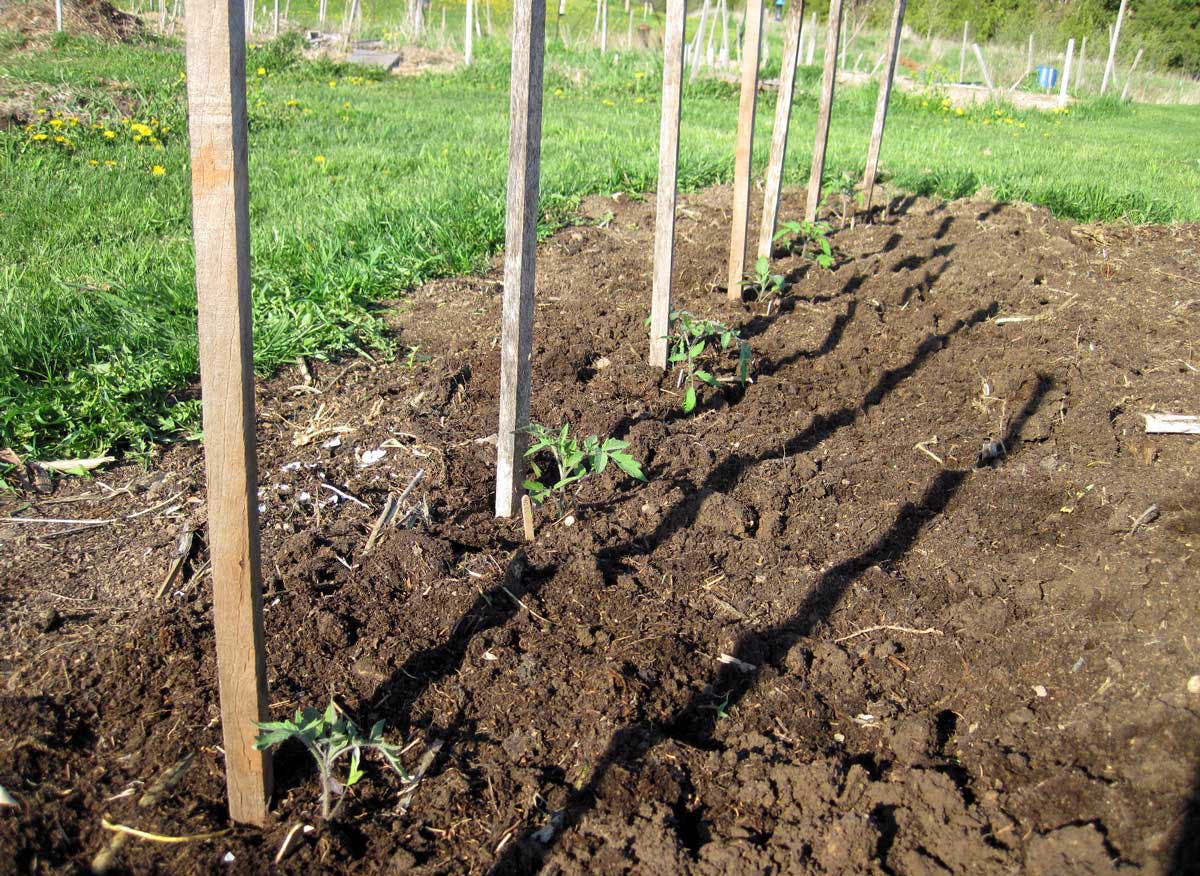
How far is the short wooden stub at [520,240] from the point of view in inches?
104

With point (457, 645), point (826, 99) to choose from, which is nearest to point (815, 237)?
point (826, 99)

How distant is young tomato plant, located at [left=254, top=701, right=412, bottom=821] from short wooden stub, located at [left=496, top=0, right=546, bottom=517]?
1161mm

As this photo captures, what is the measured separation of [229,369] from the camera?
1690 millimetres

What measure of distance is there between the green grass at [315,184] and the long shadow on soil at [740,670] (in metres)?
2.34

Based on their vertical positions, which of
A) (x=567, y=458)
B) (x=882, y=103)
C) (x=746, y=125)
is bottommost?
(x=567, y=458)

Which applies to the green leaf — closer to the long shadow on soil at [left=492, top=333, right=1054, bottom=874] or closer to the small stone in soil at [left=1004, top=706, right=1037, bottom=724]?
the long shadow on soil at [left=492, top=333, right=1054, bottom=874]

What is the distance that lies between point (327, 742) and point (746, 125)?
3.72 m

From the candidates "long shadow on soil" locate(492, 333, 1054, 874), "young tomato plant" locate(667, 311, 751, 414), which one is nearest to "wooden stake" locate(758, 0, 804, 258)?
"young tomato plant" locate(667, 311, 751, 414)

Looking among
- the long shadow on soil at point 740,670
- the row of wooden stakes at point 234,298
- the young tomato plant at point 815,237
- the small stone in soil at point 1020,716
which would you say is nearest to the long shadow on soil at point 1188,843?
the small stone in soil at point 1020,716

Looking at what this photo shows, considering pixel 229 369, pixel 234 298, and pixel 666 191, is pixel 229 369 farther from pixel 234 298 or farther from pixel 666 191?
pixel 666 191

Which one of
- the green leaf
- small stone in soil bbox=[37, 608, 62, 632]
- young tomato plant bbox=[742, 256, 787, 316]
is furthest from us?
young tomato plant bbox=[742, 256, 787, 316]

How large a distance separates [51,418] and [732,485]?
2594 millimetres

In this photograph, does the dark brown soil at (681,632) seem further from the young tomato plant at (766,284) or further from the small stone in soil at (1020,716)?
the young tomato plant at (766,284)

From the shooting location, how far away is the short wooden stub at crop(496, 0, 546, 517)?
2.65 m
